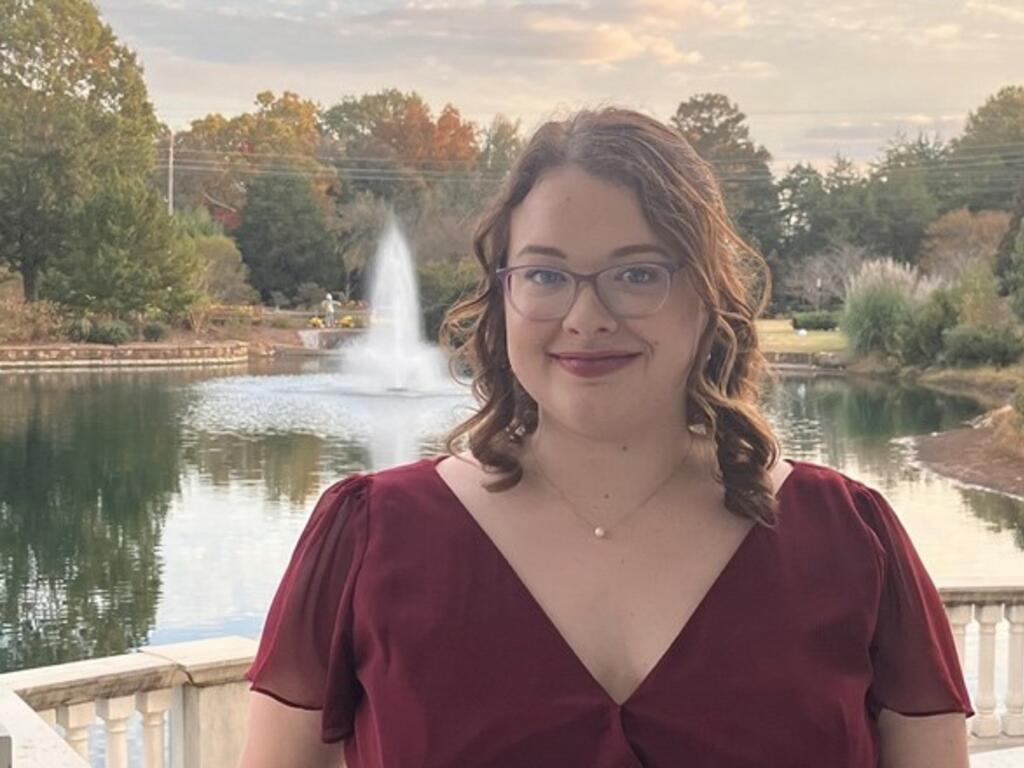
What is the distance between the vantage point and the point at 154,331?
30453 millimetres

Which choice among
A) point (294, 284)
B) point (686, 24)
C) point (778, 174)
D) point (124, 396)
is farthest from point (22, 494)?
point (778, 174)

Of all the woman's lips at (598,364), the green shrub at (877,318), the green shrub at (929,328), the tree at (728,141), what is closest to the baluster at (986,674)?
the woman's lips at (598,364)

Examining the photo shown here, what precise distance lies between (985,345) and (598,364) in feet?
85.3

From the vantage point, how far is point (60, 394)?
22.1 meters

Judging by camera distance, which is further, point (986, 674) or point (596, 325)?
point (986, 674)

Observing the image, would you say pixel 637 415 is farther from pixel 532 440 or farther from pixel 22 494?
pixel 22 494

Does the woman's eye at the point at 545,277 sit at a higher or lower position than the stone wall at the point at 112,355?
higher

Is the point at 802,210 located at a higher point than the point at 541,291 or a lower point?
higher

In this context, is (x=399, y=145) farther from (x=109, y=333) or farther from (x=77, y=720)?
(x=77, y=720)

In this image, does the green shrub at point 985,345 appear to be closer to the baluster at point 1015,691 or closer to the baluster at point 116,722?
the baluster at point 1015,691

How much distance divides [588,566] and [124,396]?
21.5m

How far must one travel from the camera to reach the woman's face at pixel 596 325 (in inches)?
46.0

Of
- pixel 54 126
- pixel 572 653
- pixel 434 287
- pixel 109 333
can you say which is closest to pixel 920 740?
pixel 572 653

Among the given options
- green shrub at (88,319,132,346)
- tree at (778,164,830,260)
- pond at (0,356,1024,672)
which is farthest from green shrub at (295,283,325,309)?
pond at (0,356,1024,672)
